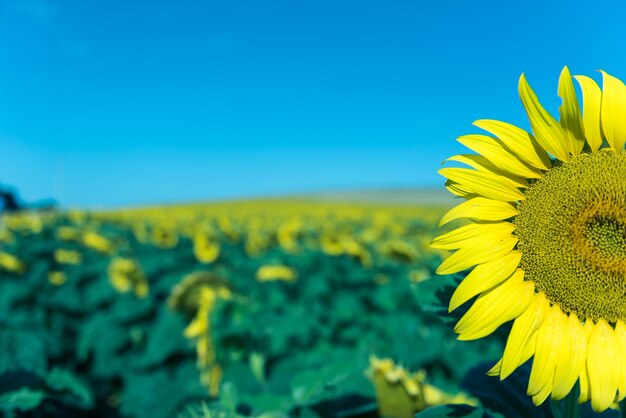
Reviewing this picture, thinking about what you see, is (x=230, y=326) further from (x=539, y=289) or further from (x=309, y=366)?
(x=539, y=289)

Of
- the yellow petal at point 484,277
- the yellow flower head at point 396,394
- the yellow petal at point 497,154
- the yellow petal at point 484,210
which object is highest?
the yellow petal at point 497,154

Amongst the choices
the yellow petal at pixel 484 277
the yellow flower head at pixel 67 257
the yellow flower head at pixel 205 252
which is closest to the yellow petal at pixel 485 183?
the yellow petal at pixel 484 277

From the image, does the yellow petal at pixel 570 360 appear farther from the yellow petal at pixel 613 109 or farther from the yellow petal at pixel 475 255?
the yellow petal at pixel 613 109

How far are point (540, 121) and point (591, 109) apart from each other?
0.08 m

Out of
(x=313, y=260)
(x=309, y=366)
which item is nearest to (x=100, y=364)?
(x=313, y=260)

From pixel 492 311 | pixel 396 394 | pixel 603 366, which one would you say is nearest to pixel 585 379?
pixel 603 366

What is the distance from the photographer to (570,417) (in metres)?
0.95

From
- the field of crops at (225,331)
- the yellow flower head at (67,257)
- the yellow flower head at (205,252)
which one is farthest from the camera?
the yellow flower head at (67,257)

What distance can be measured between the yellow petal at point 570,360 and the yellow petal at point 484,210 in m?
0.20

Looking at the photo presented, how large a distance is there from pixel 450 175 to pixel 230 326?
2827 mm

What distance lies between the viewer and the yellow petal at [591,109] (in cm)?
95

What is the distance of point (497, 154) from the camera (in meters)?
1.00

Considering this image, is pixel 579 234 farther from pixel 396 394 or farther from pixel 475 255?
pixel 396 394

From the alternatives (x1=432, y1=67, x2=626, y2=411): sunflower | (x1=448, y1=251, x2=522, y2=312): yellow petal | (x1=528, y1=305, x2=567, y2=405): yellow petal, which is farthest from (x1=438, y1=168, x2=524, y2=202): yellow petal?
(x1=528, y1=305, x2=567, y2=405): yellow petal
